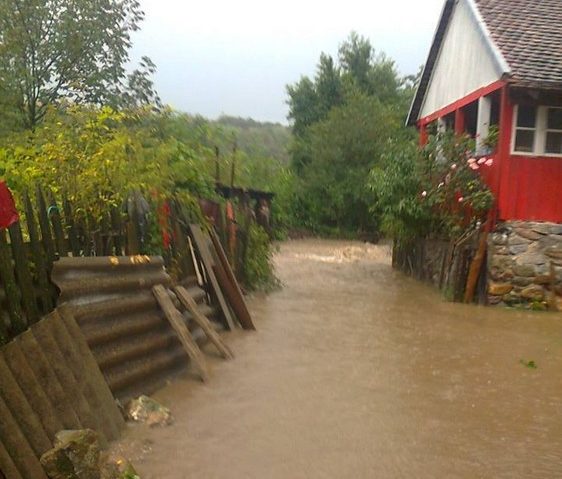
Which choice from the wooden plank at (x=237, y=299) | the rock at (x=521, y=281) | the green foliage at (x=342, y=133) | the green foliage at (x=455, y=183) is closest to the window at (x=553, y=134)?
the green foliage at (x=455, y=183)

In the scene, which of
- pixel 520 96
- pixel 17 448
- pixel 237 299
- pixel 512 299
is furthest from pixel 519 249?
pixel 17 448

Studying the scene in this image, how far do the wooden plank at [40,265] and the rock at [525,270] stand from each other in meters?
9.29

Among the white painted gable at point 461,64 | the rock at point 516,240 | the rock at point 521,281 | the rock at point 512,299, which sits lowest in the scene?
the rock at point 512,299

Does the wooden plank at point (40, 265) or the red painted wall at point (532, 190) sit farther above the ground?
the red painted wall at point (532, 190)

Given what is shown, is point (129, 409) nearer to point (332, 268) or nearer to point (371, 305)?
point (371, 305)

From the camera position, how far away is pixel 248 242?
457 inches

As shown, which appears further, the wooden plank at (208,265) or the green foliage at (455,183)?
the green foliage at (455,183)

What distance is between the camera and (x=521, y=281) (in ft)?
39.8

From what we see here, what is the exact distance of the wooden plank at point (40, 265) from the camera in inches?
196

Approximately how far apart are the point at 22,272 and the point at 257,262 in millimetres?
7537

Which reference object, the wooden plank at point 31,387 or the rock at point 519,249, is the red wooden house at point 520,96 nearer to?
the rock at point 519,249

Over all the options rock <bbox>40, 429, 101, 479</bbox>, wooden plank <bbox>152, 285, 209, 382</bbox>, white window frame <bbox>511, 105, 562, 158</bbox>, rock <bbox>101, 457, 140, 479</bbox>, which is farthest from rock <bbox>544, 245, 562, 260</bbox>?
rock <bbox>40, 429, 101, 479</bbox>

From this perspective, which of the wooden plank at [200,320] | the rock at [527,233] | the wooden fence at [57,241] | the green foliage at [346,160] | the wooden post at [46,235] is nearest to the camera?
the wooden fence at [57,241]

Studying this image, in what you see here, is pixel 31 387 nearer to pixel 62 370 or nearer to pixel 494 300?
pixel 62 370
